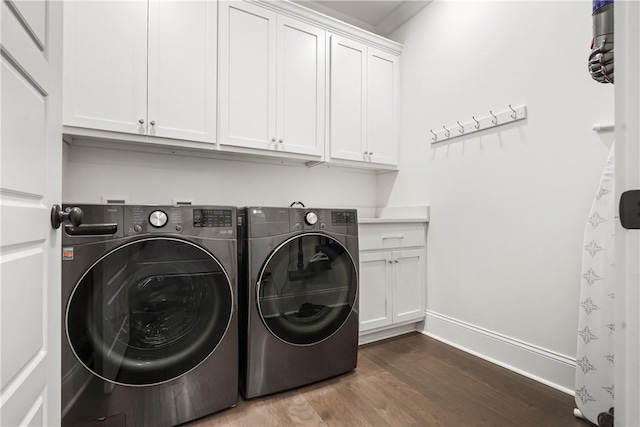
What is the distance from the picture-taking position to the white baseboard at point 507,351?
1540 mm

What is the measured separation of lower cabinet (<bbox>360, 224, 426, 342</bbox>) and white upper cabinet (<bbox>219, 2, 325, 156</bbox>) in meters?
0.88

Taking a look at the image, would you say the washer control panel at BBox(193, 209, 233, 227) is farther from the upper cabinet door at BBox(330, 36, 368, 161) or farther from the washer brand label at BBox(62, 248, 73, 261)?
the upper cabinet door at BBox(330, 36, 368, 161)

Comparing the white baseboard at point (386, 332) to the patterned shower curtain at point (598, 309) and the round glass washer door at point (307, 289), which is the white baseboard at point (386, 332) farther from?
the patterned shower curtain at point (598, 309)

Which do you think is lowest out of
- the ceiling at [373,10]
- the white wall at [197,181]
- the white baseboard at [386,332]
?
the white baseboard at [386,332]

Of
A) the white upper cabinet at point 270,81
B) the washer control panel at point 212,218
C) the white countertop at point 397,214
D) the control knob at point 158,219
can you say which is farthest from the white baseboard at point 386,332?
the control knob at point 158,219

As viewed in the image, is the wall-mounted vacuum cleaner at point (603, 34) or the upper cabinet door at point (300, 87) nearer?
the wall-mounted vacuum cleaner at point (603, 34)

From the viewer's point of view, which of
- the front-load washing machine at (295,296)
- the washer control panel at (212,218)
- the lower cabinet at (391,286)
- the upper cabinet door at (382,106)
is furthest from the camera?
the upper cabinet door at (382,106)

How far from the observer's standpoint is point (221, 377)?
1359 millimetres

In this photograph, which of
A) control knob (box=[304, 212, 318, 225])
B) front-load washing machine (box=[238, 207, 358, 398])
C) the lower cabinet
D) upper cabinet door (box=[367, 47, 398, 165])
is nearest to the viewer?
front-load washing machine (box=[238, 207, 358, 398])

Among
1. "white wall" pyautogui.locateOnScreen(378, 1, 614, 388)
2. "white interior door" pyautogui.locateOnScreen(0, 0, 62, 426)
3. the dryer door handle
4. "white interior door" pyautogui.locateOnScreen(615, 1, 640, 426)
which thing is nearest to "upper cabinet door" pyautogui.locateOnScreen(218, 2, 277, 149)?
the dryer door handle

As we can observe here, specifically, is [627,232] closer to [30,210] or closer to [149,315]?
[30,210]

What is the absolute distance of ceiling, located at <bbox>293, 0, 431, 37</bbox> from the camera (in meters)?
2.45

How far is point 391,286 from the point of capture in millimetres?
2137

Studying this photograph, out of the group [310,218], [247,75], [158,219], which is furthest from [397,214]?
[158,219]
